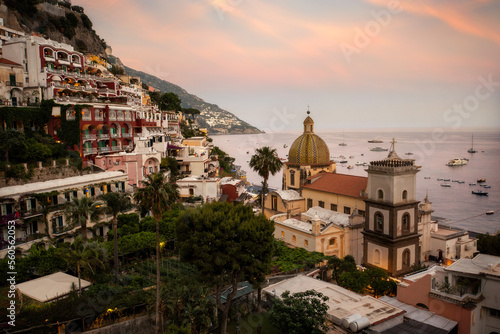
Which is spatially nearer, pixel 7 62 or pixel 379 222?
pixel 379 222

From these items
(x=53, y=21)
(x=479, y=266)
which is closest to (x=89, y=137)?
(x=479, y=266)

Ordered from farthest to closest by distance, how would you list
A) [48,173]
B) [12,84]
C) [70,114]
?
[12,84]
[70,114]
[48,173]

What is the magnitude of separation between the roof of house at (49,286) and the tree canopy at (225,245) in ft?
25.8

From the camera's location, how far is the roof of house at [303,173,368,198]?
4238cm

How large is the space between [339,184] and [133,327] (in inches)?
1252

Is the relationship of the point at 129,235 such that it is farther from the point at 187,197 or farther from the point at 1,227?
the point at 187,197

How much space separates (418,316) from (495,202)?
8788 cm

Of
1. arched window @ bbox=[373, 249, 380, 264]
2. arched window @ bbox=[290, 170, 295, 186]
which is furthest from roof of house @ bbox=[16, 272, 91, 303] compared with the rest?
arched window @ bbox=[290, 170, 295, 186]

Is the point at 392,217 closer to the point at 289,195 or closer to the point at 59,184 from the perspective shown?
the point at 289,195

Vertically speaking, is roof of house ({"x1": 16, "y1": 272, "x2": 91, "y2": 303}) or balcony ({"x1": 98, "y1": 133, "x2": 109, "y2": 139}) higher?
balcony ({"x1": 98, "y1": 133, "x2": 109, "y2": 139})

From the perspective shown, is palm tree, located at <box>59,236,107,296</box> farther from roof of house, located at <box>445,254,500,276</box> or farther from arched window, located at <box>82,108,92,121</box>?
roof of house, located at <box>445,254,500,276</box>

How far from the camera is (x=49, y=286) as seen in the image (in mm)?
22500

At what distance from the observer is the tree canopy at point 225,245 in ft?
74.2

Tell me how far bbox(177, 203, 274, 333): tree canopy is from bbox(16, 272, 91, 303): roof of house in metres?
7.86
